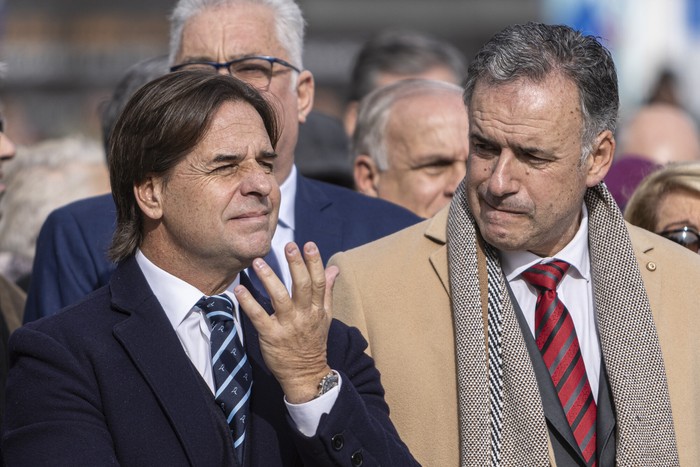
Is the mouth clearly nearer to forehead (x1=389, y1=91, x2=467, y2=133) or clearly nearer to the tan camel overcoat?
the tan camel overcoat

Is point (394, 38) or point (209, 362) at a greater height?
point (209, 362)

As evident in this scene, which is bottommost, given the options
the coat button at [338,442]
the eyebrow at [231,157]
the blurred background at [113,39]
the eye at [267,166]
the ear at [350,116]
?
the blurred background at [113,39]

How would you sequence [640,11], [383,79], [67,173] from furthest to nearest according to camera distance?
[640,11] < [383,79] < [67,173]

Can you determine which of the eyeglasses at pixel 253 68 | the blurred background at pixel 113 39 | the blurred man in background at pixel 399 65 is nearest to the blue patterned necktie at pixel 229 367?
the eyeglasses at pixel 253 68

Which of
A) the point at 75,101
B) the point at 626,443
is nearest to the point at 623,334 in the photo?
the point at 626,443

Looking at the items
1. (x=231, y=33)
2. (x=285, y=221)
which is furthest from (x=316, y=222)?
(x=231, y=33)

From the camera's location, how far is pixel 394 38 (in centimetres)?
724

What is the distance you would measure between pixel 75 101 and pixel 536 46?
19.1 m

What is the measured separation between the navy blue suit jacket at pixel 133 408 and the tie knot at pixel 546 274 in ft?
2.46

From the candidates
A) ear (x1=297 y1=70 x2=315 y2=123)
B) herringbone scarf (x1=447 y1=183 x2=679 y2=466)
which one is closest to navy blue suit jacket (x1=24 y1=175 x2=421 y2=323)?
ear (x1=297 y1=70 x2=315 y2=123)

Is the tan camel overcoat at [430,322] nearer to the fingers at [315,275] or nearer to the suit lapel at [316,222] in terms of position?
the suit lapel at [316,222]

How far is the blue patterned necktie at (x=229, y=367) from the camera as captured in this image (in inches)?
126

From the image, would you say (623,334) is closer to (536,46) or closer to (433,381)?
(433,381)

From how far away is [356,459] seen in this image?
3111mm
